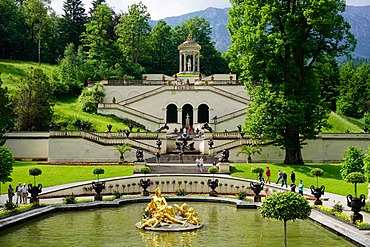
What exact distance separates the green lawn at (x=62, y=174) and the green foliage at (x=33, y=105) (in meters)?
12.2

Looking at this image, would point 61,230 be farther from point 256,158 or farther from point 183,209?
point 256,158

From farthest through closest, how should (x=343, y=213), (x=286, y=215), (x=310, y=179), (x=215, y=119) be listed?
(x=215, y=119) < (x=310, y=179) < (x=343, y=213) < (x=286, y=215)

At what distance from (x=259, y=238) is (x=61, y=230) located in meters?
7.75

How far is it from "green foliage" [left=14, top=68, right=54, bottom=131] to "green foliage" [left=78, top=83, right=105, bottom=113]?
8394 mm

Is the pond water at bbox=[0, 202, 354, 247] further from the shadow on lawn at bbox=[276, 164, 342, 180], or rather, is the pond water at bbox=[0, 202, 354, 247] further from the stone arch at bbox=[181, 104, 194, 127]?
the stone arch at bbox=[181, 104, 194, 127]

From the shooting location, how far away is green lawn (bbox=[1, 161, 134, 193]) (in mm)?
29792

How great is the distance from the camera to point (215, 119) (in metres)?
51.8

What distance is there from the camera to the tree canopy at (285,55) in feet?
113

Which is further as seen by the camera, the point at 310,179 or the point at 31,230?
the point at 310,179

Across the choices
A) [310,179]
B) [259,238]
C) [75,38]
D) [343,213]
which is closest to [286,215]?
[259,238]

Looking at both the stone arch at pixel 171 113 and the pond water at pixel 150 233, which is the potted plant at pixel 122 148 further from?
the pond water at pixel 150 233

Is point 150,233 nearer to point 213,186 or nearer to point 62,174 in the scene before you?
point 213,186

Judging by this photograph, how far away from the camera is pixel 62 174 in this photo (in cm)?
3212

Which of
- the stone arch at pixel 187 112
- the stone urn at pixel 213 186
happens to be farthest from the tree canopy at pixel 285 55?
the stone arch at pixel 187 112
